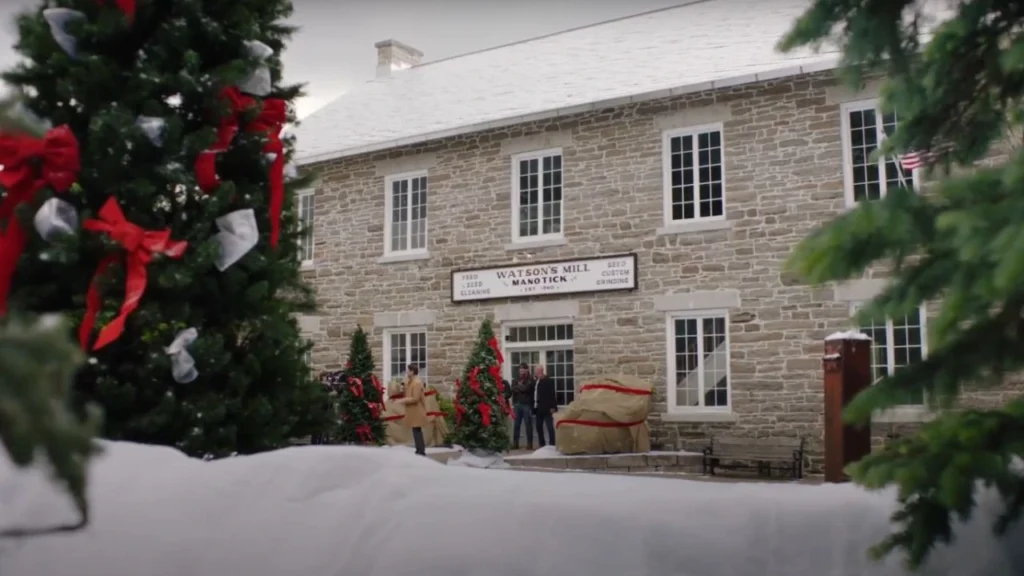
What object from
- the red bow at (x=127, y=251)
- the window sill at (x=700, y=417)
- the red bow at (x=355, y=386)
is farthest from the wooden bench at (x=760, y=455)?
the red bow at (x=127, y=251)

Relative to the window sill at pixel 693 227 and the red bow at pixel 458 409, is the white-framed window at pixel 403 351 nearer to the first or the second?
the red bow at pixel 458 409

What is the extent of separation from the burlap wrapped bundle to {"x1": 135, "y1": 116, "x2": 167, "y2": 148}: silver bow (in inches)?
400

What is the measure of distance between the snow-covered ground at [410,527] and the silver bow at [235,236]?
124cm

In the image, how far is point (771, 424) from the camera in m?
13.6

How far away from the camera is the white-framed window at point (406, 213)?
17.5 meters

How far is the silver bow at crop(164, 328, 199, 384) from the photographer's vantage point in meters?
4.49

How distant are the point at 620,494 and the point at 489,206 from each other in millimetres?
13021

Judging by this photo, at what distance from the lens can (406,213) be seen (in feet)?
57.9

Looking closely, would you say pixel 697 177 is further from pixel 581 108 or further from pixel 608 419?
pixel 608 419

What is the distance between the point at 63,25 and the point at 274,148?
1200 mm

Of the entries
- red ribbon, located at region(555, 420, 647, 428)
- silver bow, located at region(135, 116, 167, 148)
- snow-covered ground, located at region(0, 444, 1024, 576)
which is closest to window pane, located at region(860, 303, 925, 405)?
red ribbon, located at region(555, 420, 647, 428)

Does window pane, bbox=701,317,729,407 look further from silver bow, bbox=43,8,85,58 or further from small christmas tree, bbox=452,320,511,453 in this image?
silver bow, bbox=43,8,85,58

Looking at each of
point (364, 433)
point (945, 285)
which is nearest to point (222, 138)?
point (945, 285)

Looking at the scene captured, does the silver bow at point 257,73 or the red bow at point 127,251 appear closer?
the red bow at point 127,251
